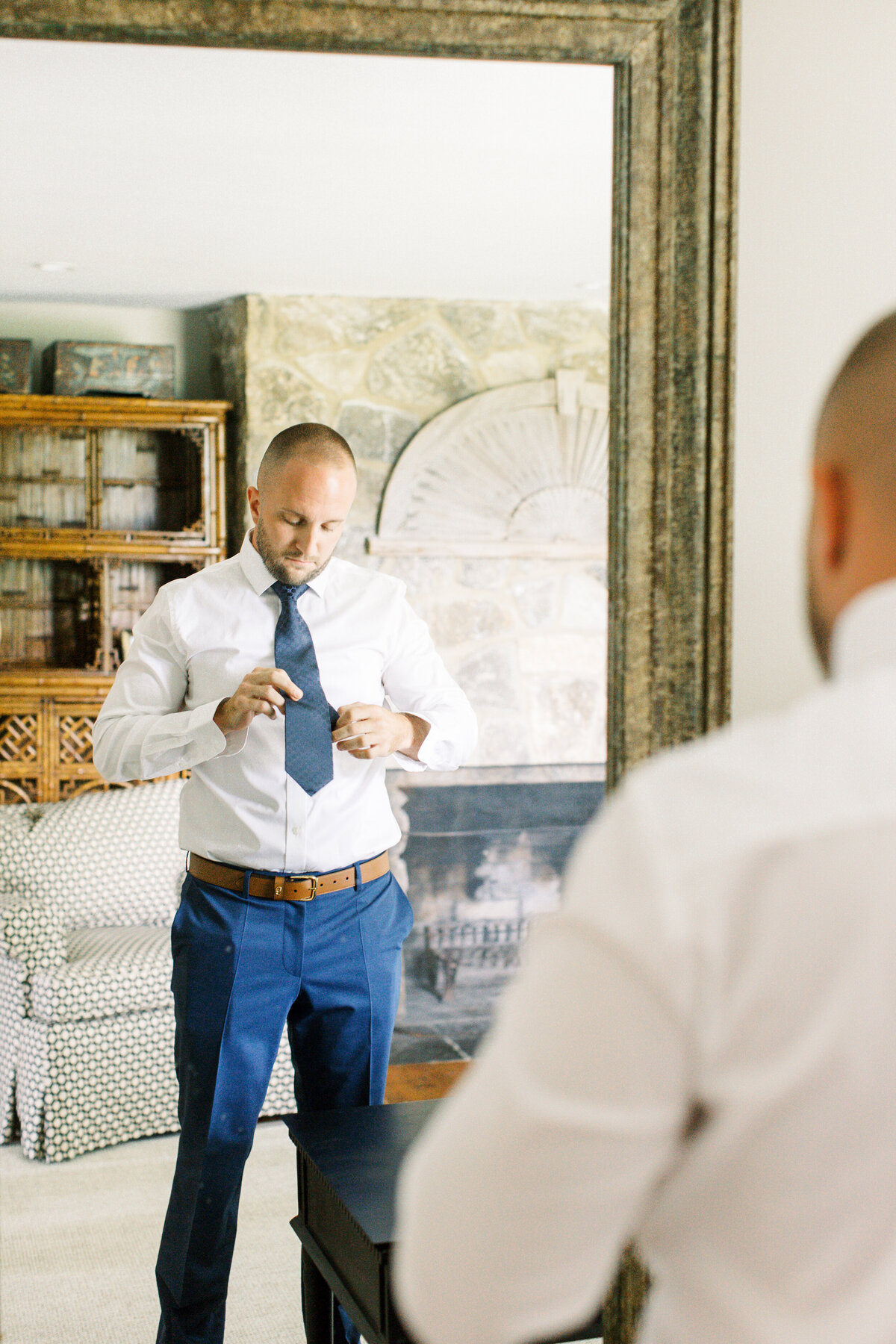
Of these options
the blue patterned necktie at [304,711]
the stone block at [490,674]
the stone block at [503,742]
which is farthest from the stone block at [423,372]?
the blue patterned necktie at [304,711]

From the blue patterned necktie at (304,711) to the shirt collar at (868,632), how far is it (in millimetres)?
1326

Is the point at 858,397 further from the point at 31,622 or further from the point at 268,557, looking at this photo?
the point at 31,622

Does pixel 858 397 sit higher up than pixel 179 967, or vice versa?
pixel 858 397

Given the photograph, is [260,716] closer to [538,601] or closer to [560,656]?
[560,656]

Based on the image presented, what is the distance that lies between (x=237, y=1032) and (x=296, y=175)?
8.42 feet

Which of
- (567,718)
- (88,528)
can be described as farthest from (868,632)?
(88,528)

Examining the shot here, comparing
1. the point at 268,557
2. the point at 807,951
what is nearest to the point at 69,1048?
the point at 268,557

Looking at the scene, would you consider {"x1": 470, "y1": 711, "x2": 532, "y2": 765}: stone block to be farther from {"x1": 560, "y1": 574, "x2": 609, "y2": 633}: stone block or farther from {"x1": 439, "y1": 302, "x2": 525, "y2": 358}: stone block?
{"x1": 439, "y1": 302, "x2": 525, "y2": 358}: stone block

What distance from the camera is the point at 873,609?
51 cm

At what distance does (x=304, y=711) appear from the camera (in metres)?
1.82

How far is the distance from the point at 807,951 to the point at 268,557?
60.7 inches

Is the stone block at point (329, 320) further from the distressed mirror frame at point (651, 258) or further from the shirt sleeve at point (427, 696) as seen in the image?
the distressed mirror frame at point (651, 258)

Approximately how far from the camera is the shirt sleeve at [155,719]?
1765 millimetres

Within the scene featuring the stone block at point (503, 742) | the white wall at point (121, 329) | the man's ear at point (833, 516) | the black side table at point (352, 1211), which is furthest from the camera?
the white wall at point (121, 329)
